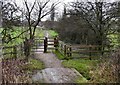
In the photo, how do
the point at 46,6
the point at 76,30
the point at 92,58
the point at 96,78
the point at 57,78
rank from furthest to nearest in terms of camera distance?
the point at 76,30, the point at 46,6, the point at 92,58, the point at 57,78, the point at 96,78

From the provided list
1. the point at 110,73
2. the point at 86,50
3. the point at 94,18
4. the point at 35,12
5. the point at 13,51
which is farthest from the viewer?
the point at 94,18

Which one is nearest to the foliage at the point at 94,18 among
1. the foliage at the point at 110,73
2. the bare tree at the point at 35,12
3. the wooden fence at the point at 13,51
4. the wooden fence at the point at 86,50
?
the wooden fence at the point at 86,50

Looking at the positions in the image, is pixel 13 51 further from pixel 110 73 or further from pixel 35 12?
pixel 110 73

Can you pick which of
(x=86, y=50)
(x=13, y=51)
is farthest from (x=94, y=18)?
(x=13, y=51)

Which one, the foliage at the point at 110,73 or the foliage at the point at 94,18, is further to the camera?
the foliage at the point at 94,18

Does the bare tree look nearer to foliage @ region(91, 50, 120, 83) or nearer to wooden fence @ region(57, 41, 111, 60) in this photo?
wooden fence @ region(57, 41, 111, 60)

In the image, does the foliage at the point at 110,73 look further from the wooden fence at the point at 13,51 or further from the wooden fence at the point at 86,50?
the wooden fence at the point at 86,50

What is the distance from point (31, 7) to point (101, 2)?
268 cm

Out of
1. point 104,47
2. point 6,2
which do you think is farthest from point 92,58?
point 6,2

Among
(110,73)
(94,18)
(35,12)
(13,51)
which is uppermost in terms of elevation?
(35,12)

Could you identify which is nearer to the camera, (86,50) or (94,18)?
(86,50)

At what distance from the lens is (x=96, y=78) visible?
15.4 ft

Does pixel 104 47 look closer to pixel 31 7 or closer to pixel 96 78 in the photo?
pixel 31 7

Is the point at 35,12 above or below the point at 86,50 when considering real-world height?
above
